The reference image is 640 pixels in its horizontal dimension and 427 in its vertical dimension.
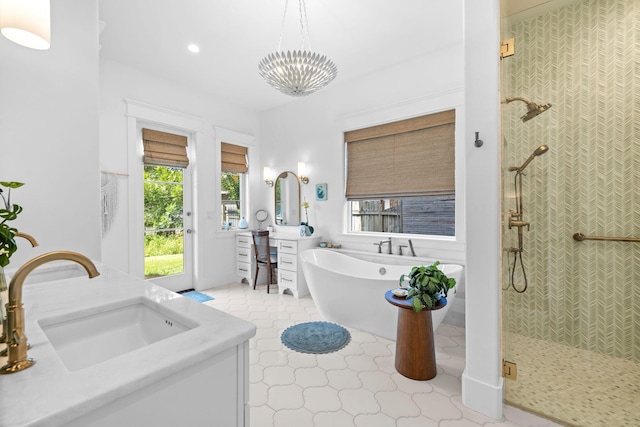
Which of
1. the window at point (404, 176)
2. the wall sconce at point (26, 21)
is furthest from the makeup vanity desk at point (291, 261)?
the wall sconce at point (26, 21)

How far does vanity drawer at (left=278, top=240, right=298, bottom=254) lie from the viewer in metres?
3.95

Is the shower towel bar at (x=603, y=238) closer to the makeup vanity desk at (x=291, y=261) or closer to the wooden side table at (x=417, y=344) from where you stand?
the wooden side table at (x=417, y=344)

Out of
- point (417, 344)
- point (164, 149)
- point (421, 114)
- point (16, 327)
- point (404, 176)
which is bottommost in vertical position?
point (417, 344)

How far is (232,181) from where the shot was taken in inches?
189

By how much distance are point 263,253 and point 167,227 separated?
1330 mm

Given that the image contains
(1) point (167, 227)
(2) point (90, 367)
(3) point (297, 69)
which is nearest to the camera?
(2) point (90, 367)

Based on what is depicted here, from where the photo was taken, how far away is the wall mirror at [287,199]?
4594 mm

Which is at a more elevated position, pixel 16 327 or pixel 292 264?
pixel 16 327

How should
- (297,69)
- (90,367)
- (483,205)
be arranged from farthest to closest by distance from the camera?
(297,69) < (483,205) < (90,367)

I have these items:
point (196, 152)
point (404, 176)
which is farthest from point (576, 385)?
point (196, 152)

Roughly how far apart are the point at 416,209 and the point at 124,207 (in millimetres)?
3461

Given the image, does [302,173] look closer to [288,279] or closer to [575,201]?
[288,279]

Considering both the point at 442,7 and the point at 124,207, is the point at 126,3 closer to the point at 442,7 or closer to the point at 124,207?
the point at 124,207

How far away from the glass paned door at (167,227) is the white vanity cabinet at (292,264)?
134 cm
